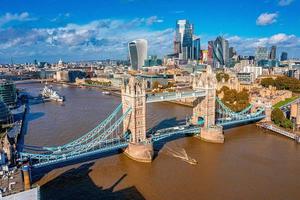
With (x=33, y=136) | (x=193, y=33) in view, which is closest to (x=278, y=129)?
(x=33, y=136)

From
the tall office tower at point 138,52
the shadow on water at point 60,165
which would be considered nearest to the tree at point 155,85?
the shadow on water at point 60,165

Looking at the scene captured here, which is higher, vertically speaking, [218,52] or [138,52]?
[218,52]

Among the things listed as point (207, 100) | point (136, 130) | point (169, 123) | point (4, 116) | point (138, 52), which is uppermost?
point (138, 52)

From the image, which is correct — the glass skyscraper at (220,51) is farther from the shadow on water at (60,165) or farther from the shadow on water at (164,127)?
the shadow on water at (60,165)

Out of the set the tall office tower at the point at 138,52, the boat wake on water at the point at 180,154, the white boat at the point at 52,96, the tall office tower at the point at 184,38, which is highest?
the tall office tower at the point at 184,38

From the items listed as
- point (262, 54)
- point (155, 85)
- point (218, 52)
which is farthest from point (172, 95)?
point (262, 54)

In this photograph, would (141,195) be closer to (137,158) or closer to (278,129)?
(137,158)

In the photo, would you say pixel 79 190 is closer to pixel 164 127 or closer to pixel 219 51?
pixel 164 127
